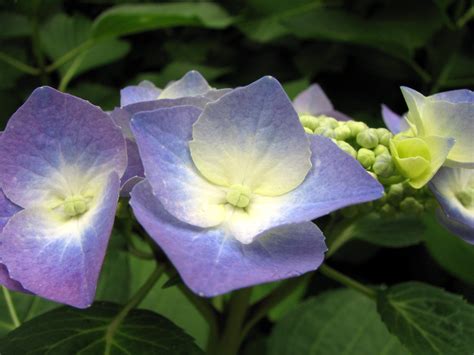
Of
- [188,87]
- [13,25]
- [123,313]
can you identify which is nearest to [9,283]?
[123,313]

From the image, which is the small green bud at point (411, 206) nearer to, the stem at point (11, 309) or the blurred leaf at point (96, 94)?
the stem at point (11, 309)

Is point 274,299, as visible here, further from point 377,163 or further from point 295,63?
point 295,63

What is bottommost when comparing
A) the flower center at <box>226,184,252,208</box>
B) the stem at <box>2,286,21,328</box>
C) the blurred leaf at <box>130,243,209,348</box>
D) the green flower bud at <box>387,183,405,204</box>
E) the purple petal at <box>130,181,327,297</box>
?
the blurred leaf at <box>130,243,209,348</box>

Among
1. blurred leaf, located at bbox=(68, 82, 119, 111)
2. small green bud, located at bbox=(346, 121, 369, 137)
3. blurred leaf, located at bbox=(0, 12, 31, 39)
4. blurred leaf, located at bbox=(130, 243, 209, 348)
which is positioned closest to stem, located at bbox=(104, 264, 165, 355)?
small green bud, located at bbox=(346, 121, 369, 137)

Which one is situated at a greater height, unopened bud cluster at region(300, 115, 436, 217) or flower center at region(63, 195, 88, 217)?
unopened bud cluster at region(300, 115, 436, 217)

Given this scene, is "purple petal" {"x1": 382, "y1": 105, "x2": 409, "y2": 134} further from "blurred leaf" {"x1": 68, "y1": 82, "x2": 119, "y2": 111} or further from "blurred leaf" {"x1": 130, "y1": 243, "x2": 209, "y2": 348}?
"blurred leaf" {"x1": 68, "y1": 82, "x2": 119, "y2": 111}

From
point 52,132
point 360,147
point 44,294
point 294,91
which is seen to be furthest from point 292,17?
point 44,294

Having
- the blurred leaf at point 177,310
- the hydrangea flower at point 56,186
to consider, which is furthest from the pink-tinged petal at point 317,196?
the blurred leaf at point 177,310
